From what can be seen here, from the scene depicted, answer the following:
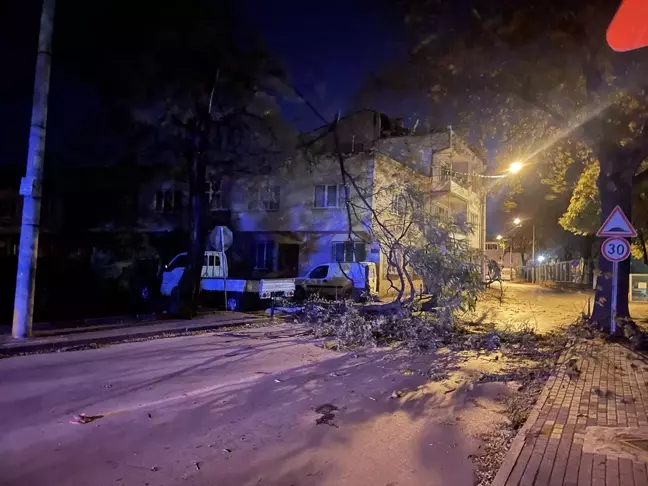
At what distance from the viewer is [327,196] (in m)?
26.2

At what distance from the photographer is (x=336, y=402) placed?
21.3 feet

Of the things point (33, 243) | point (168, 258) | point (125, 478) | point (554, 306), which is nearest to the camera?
point (125, 478)

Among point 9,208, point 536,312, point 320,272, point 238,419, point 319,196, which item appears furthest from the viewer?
point 9,208

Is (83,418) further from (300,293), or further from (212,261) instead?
(212,261)

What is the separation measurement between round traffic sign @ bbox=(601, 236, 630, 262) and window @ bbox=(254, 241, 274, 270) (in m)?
18.4

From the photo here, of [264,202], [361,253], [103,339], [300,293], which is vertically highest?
[264,202]

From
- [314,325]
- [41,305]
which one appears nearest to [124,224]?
[41,305]

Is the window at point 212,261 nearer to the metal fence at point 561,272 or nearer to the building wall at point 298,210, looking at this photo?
the building wall at point 298,210

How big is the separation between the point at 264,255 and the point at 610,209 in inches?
707

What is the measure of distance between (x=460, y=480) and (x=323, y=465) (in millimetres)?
1130

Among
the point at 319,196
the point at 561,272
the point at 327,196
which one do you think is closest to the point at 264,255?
the point at 319,196

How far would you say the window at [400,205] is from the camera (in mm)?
13656

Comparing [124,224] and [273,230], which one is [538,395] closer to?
[273,230]

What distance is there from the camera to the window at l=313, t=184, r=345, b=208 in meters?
25.9
